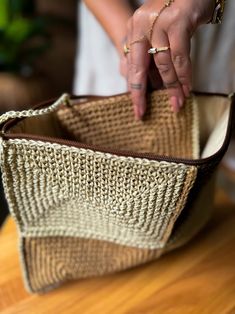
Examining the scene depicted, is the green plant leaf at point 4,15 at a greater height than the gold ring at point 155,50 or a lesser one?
greater

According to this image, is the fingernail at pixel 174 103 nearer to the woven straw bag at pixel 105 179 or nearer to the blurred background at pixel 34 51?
the woven straw bag at pixel 105 179

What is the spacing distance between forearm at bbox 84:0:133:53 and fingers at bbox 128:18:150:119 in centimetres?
6

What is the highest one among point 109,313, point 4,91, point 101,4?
point 101,4

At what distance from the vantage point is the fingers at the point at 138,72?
0.46 meters

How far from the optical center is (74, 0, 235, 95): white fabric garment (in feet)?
1.71

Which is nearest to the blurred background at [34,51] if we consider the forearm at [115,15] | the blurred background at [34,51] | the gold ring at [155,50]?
the blurred background at [34,51]

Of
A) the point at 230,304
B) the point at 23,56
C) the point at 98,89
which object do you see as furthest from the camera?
the point at 23,56

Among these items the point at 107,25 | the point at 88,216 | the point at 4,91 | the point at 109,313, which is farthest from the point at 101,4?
the point at 4,91

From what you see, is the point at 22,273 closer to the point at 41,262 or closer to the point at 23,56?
the point at 41,262

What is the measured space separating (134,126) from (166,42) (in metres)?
0.13

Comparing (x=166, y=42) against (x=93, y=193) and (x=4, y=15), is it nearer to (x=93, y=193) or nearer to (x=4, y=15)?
(x=93, y=193)

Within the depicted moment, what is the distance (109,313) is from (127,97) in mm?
241

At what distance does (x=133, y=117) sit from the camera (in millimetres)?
521

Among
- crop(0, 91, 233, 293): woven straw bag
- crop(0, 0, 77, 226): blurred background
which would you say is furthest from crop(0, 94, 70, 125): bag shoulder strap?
crop(0, 0, 77, 226): blurred background
